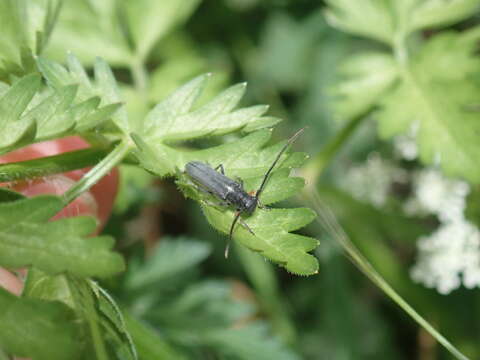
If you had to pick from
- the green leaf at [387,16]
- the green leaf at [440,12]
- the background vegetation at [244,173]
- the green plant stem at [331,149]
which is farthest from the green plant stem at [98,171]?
the green leaf at [440,12]

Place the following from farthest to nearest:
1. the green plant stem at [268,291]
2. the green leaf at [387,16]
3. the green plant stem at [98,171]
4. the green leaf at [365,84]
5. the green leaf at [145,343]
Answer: the green plant stem at [268,291] → the green leaf at [387,16] → the green leaf at [365,84] → the green leaf at [145,343] → the green plant stem at [98,171]

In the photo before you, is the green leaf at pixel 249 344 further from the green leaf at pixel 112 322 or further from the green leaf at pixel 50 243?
the green leaf at pixel 50 243

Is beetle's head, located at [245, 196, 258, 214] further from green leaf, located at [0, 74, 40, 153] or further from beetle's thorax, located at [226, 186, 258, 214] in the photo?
green leaf, located at [0, 74, 40, 153]

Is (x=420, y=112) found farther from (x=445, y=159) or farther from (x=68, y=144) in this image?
(x=68, y=144)

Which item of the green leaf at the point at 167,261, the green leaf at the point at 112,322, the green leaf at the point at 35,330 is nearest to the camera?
the green leaf at the point at 35,330

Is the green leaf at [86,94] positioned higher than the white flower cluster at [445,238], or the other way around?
the green leaf at [86,94]
